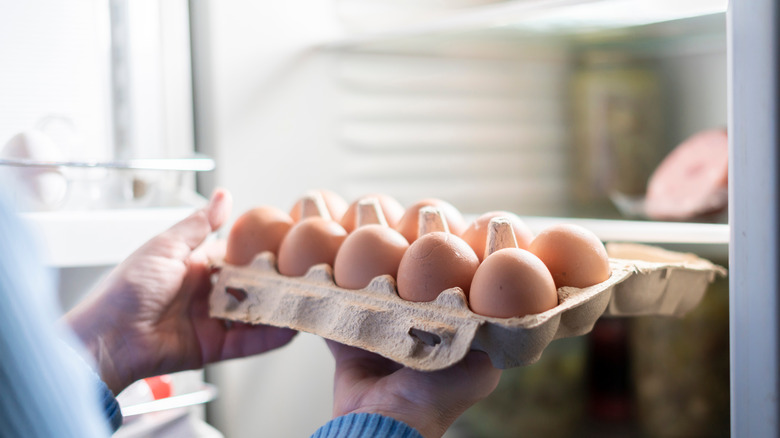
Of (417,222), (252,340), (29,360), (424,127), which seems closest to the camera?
(29,360)

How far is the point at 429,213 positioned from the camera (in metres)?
0.78

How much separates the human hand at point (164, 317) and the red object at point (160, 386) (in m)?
0.16

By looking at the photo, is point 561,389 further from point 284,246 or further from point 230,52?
point 230,52

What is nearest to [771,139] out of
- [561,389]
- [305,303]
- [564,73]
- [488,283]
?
[488,283]

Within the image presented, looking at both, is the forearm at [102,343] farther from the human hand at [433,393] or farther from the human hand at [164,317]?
the human hand at [433,393]

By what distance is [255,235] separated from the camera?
92 cm

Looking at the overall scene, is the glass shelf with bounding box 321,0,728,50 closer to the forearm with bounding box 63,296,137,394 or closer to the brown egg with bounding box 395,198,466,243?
the brown egg with bounding box 395,198,466,243

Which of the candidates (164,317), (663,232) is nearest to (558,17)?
(663,232)

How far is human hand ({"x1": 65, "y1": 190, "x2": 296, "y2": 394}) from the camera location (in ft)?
3.12

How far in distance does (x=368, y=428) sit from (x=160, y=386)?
0.62 m

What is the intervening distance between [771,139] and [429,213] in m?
0.36

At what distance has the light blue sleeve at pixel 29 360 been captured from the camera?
432 millimetres

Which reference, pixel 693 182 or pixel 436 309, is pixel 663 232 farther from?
pixel 436 309


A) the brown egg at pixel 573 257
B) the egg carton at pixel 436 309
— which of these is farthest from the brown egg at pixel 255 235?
the brown egg at pixel 573 257
